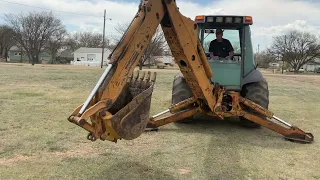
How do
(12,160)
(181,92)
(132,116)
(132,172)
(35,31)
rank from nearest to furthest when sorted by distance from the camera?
(132,116) < (132,172) < (12,160) < (181,92) < (35,31)

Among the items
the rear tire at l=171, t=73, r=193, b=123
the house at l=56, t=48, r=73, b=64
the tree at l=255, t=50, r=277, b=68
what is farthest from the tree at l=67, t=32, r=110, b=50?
the rear tire at l=171, t=73, r=193, b=123

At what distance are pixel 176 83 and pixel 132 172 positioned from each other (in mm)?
3507

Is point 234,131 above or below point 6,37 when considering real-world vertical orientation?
below

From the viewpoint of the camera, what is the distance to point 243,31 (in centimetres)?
729

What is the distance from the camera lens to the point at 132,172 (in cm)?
452

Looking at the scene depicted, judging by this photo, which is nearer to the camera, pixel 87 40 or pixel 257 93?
pixel 257 93

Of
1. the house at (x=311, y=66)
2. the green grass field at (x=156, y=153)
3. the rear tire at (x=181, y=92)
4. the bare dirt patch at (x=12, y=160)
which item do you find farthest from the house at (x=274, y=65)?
the bare dirt patch at (x=12, y=160)

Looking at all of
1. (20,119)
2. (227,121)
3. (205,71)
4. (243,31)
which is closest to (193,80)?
(205,71)

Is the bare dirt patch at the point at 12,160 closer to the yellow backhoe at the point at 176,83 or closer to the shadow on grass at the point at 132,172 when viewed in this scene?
the shadow on grass at the point at 132,172

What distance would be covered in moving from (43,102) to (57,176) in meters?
6.12

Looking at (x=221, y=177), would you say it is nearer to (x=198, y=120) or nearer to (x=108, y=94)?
(x=108, y=94)

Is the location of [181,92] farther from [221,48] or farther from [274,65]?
[274,65]

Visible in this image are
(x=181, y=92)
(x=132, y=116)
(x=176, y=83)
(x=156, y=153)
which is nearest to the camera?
(x=132, y=116)

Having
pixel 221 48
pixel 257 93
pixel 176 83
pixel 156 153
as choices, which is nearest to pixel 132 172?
pixel 156 153
